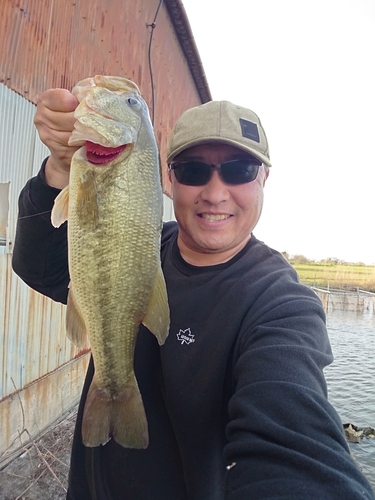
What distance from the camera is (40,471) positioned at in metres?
4.98

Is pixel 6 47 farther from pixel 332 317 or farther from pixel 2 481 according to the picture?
→ pixel 332 317

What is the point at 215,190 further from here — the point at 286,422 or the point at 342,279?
the point at 342,279

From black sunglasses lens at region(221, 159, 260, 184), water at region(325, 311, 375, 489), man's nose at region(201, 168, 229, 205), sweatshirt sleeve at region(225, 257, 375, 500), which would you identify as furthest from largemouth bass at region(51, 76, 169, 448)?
water at region(325, 311, 375, 489)

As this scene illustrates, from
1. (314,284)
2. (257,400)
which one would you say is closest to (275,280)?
(257,400)

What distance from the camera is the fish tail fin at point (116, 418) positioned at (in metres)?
1.90

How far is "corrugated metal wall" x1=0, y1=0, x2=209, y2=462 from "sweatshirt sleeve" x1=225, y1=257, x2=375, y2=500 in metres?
4.23

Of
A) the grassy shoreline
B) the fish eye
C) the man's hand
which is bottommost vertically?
the grassy shoreline

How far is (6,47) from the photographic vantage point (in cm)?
480

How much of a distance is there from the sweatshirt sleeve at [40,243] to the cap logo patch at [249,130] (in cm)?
111

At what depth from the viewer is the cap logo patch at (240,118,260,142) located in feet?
7.69

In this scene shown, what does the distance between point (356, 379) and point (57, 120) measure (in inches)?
698

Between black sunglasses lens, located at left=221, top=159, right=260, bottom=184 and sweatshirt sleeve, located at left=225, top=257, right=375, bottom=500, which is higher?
black sunglasses lens, located at left=221, top=159, right=260, bottom=184

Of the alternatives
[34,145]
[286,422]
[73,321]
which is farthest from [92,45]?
[286,422]

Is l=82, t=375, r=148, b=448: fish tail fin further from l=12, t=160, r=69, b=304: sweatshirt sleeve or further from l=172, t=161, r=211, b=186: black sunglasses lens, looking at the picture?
l=172, t=161, r=211, b=186: black sunglasses lens
